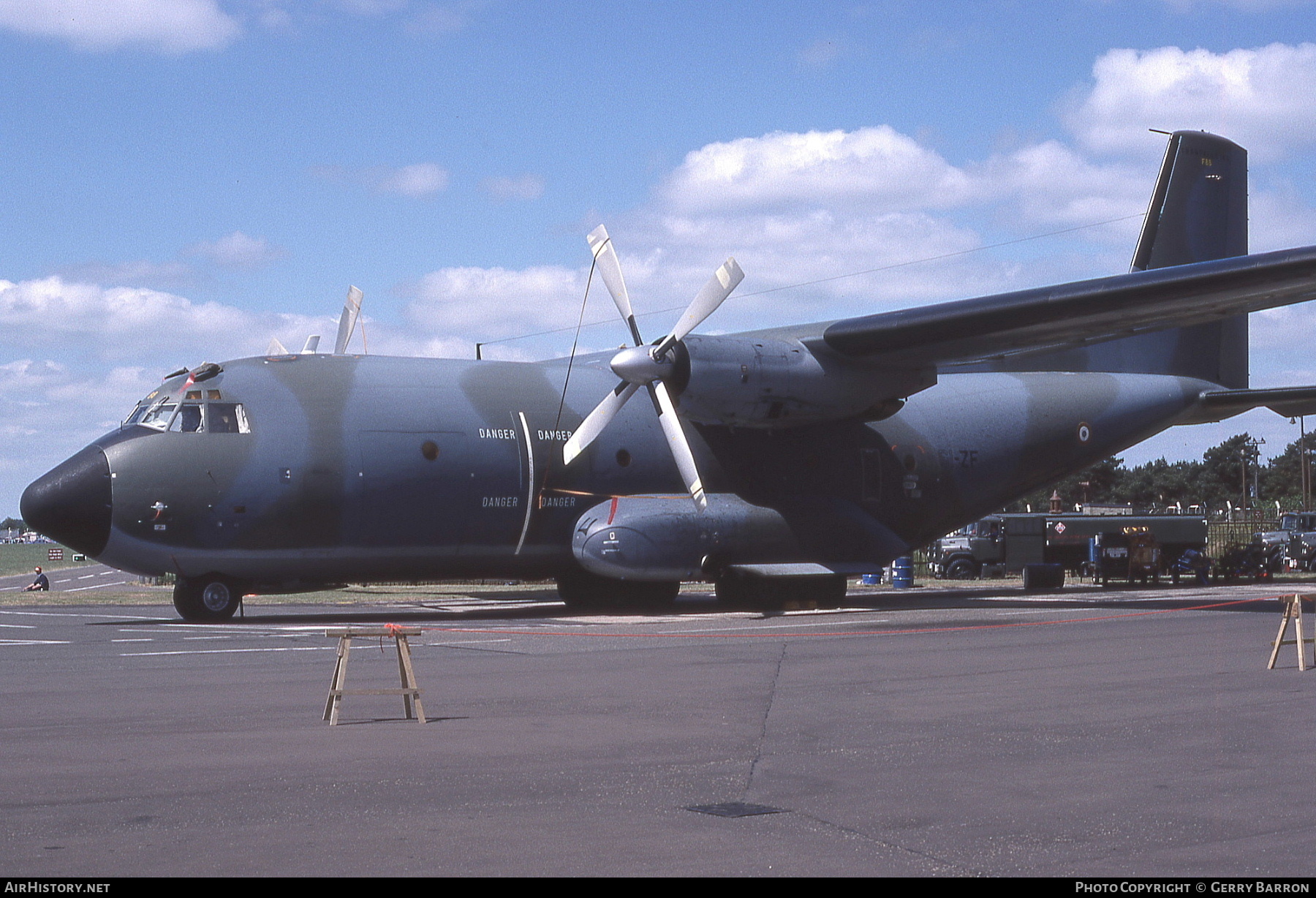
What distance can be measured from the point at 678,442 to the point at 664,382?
110 cm

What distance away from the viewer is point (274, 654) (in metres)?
16.8

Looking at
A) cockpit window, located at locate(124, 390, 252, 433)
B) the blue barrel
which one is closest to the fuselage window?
cockpit window, located at locate(124, 390, 252, 433)

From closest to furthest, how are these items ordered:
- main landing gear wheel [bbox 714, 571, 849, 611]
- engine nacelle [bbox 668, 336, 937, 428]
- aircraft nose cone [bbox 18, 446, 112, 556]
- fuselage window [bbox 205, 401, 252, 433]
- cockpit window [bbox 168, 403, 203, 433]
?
1. aircraft nose cone [bbox 18, 446, 112, 556]
2. cockpit window [bbox 168, 403, 203, 433]
3. fuselage window [bbox 205, 401, 252, 433]
4. engine nacelle [bbox 668, 336, 937, 428]
5. main landing gear wheel [bbox 714, 571, 849, 611]

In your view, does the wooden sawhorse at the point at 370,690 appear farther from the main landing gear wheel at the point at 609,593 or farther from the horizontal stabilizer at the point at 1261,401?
the horizontal stabilizer at the point at 1261,401

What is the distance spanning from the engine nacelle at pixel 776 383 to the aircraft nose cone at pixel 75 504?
967cm

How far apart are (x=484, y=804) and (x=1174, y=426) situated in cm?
2838

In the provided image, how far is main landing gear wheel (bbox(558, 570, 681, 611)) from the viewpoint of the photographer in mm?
26391

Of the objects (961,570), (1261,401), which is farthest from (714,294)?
(961,570)

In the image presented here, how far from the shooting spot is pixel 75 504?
2106 centimetres

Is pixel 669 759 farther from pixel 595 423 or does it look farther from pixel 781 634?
pixel 595 423

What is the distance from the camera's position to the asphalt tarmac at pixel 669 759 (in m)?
6.37

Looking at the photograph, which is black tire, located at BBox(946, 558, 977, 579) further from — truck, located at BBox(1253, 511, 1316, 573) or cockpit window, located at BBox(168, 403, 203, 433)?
cockpit window, located at BBox(168, 403, 203, 433)

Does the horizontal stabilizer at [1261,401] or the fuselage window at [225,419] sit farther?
the horizontal stabilizer at [1261,401]

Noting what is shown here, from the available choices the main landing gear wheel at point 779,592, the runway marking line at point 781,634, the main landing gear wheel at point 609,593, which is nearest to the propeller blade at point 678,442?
the main landing gear wheel at point 779,592
